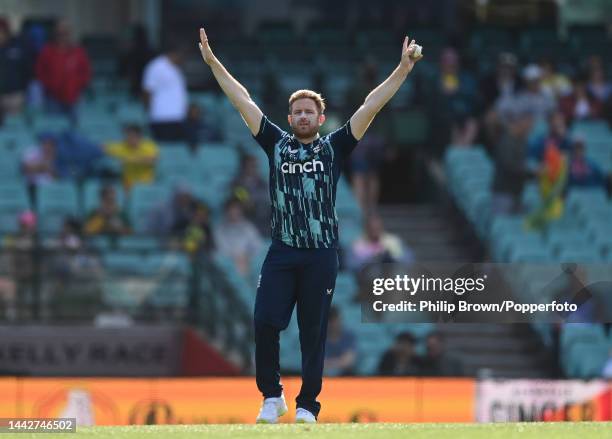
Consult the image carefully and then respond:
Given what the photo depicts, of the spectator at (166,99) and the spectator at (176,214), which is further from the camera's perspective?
the spectator at (166,99)

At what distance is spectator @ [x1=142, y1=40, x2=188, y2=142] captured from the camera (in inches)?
804

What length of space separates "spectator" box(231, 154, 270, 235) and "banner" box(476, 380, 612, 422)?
13.1ft

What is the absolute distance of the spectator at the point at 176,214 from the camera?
18.3 meters

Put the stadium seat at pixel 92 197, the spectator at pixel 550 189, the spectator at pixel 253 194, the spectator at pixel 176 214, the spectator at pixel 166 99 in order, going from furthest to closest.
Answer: the spectator at pixel 166 99 < the spectator at pixel 550 189 < the spectator at pixel 253 194 < the stadium seat at pixel 92 197 < the spectator at pixel 176 214

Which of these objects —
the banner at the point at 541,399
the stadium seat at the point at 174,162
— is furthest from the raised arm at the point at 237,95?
the stadium seat at the point at 174,162

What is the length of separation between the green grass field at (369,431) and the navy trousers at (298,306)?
35cm

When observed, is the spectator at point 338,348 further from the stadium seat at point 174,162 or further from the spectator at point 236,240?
the stadium seat at point 174,162

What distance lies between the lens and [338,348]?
1727 centimetres

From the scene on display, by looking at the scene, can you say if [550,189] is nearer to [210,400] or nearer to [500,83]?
[500,83]

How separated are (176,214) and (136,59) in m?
4.33

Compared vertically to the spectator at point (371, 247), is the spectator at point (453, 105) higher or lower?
higher

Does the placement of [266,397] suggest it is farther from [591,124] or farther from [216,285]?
[591,124]

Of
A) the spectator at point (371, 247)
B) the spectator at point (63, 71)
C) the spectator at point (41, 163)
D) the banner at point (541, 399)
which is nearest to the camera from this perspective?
the banner at point (541, 399)

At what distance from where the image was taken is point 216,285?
57.1 ft
